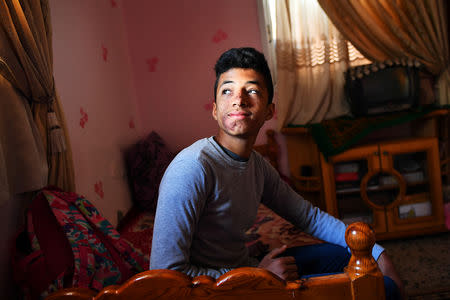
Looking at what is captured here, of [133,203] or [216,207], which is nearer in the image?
[216,207]

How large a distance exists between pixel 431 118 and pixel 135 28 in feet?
8.52

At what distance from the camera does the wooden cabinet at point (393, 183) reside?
7.75 ft

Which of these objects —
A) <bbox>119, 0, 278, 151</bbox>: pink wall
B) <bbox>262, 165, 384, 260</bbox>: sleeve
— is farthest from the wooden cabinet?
<bbox>262, 165, 384, 260</bbox>: sleeve

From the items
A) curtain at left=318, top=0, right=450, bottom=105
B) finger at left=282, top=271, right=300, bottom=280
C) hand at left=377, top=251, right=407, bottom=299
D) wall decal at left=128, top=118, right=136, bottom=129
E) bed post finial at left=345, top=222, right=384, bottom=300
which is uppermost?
curtain at left=318, top=0, right=450, bottom=105

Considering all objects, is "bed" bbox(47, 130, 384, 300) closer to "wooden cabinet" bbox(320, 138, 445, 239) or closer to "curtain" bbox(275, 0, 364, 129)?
"wooden cabinet" bbox(320, 138, 445, 239)

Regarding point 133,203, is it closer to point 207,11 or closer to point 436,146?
point 207,11

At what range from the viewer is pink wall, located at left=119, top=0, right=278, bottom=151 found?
2.81m

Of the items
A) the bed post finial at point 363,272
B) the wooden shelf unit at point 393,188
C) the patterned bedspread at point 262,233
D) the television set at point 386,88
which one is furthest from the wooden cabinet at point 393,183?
the bed post finial at point 363,272

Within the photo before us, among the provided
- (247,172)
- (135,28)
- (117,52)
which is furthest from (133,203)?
(247,172)

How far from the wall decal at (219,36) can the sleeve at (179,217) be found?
2.22 metres

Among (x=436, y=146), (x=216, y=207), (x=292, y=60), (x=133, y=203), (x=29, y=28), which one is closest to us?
(x=216, y=207)

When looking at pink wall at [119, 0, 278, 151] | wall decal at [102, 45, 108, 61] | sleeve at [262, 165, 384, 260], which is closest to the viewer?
sleeve at [262, 165, 384, 260]

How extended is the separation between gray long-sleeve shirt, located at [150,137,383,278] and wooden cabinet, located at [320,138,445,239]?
4.52ft

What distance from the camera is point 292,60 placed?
2729 millimetres
